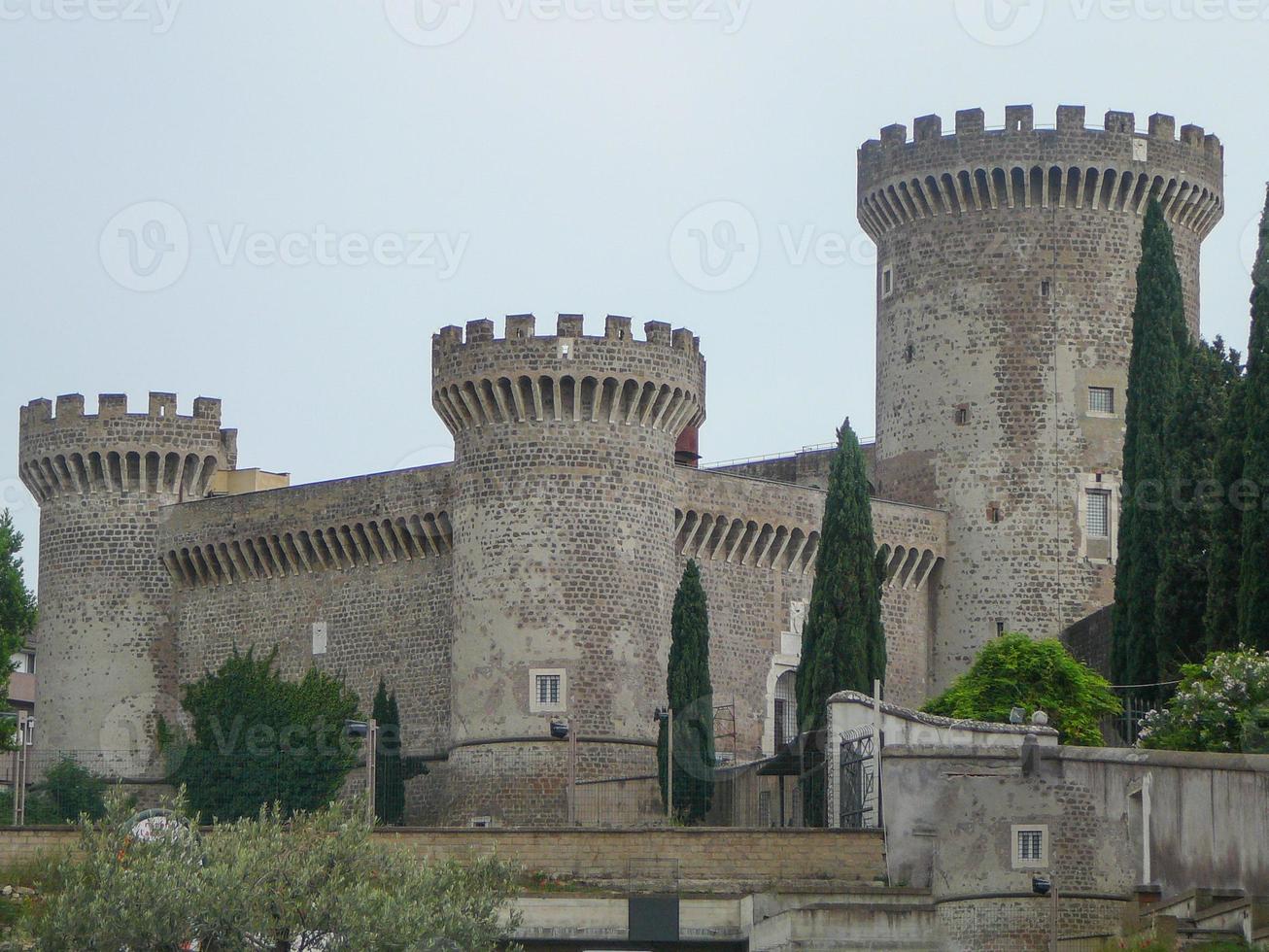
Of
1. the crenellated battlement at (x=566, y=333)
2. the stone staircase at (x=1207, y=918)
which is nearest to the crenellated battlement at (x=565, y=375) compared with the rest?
the crenellated battlement at (x=566, y=333)

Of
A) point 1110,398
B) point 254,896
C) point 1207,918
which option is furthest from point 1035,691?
point 254,896

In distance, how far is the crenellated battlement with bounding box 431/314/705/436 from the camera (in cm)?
5756

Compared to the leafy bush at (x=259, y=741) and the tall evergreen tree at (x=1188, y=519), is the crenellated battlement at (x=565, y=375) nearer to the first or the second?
the leafy bush at (x=259, y=741)

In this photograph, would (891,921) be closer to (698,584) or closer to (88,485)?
(698,584)

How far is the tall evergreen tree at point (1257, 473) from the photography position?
51.0 m

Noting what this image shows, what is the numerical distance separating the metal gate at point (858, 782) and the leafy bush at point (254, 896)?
9486mm

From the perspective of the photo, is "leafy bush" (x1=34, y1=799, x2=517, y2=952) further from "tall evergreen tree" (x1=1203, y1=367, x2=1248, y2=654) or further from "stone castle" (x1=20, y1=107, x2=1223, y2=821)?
"stone castle" (x1=20, y1=107, x2=1223, y2=821)

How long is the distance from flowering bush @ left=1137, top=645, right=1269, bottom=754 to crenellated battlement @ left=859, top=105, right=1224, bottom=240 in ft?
58.1

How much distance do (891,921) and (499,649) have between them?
555 inches

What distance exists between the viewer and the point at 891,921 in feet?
147

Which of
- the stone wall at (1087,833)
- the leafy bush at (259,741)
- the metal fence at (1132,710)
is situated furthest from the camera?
the leafy bush at (259,741)

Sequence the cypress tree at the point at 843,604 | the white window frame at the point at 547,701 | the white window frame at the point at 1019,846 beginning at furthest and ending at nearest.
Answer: the cypress tree at the point at 843,604 → the white window frame at the point at 547,701 → the white window frame at the point at 1019,846

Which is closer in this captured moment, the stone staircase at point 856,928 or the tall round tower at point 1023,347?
the stone staircase at point 856,928

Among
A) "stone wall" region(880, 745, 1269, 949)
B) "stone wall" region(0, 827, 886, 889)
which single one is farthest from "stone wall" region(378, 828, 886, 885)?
"stone wall" region(880, 745, 1269, 949)
